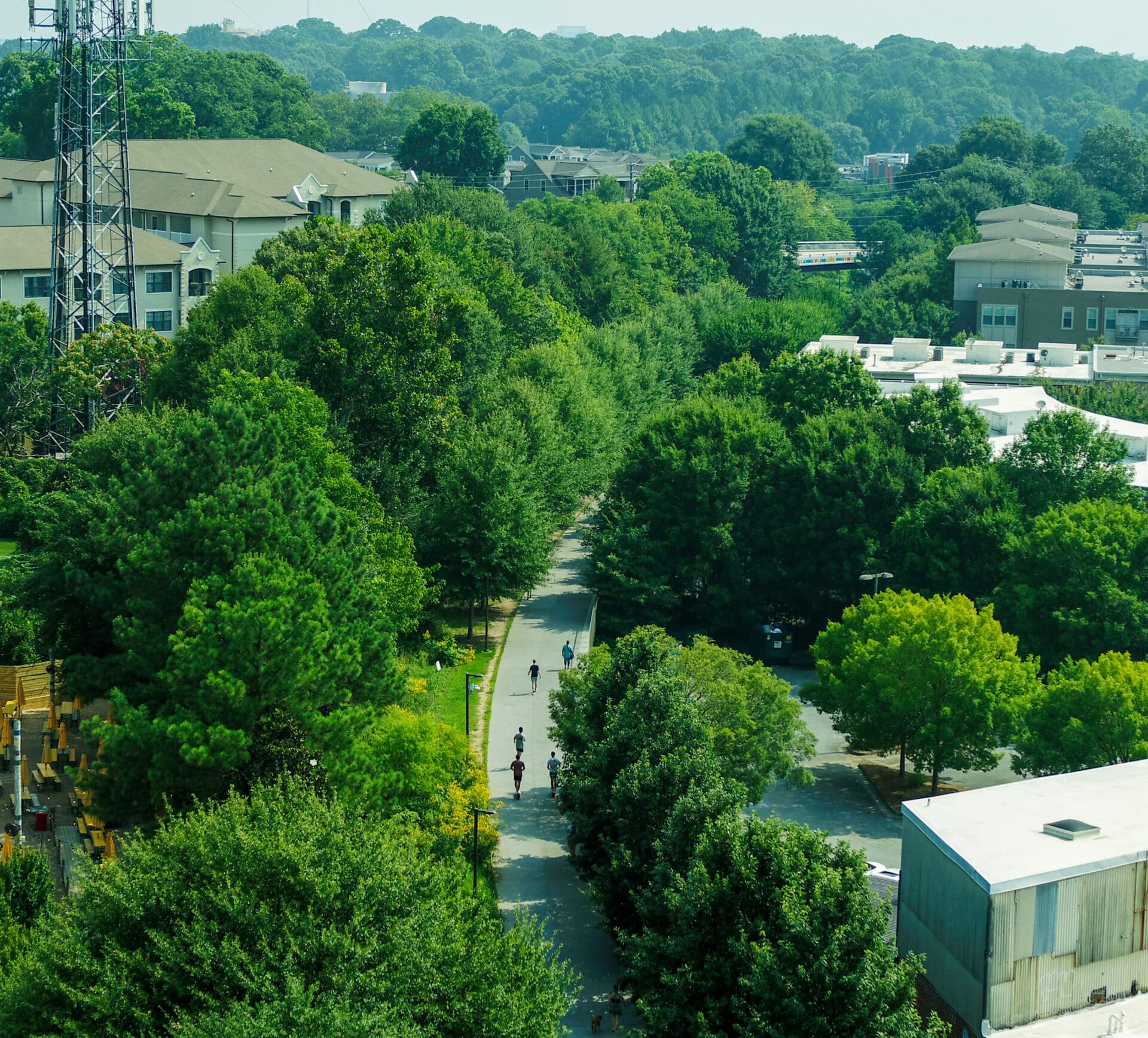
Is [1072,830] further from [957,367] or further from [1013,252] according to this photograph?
[1013,252]

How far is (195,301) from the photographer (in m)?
73.6

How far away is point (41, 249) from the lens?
70562 millimetres

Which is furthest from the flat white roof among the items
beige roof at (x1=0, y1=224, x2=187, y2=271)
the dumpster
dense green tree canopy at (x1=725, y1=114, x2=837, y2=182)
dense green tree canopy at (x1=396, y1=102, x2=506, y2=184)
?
dense green tree canopy at (x1=725, y1=114, x2=837, y2=182)

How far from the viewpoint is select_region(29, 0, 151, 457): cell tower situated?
191 ft

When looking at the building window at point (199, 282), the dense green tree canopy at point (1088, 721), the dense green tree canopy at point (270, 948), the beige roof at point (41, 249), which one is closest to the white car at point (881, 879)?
the dense green tree canopy at point (1088, 721)

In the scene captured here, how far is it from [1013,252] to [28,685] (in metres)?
68.0

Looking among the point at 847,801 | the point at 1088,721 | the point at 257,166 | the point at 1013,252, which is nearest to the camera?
the point at 1088,721

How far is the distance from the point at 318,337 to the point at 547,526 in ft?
32.6

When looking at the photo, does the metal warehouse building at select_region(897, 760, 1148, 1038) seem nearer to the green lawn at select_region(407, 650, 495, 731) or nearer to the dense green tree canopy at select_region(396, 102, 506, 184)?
the green lawn at select_region(407, 650, 495, 731)

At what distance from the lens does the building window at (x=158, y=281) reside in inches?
2808

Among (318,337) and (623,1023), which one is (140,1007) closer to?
(623,1023)

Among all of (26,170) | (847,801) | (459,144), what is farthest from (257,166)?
(847,801)

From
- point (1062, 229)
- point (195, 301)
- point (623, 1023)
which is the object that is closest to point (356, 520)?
point (623, 1023)

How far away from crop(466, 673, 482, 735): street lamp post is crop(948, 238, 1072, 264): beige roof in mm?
56895
